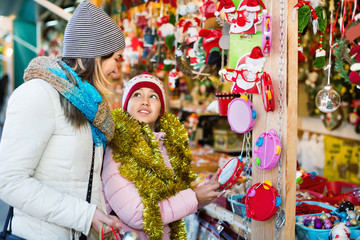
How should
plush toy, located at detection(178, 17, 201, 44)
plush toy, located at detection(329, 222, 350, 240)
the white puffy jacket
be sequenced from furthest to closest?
plush toy, located at detection(178, 17, 201, 44)
plush toy, located at detection(329, 222, 350, 240)
the white puffy jacket

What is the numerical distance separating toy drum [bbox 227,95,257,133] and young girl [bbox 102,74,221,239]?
324mm

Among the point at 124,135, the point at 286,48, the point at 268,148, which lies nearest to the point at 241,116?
the point at 268,148

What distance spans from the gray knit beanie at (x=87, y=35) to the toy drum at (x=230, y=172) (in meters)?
0.70

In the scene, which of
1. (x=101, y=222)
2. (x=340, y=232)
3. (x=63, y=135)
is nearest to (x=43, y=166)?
(x=63, y=135)

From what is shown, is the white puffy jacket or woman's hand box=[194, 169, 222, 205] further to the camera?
woman's hand box=[194, 169, 222, 205]

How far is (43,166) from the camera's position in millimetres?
1142

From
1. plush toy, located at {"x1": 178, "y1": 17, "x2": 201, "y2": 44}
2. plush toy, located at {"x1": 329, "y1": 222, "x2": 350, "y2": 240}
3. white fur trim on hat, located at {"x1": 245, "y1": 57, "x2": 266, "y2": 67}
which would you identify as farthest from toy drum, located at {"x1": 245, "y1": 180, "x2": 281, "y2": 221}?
plush toy, located at {"x1": 178, "y1": 17, "x2": 201, "y2": 44}

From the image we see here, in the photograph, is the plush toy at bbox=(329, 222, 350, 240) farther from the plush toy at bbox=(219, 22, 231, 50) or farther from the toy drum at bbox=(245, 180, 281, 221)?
the plush toy at bbox=(219, 22, 231, 50)

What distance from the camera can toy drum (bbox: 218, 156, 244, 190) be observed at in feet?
4.98

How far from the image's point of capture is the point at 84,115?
122 centimetres

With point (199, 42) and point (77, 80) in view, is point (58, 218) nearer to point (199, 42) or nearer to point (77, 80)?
point (77, 80)

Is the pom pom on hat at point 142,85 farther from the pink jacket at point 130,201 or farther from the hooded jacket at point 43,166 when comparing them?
the hooded jacket at point 43,166

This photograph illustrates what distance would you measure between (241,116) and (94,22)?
0.67m

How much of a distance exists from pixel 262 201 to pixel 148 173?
498mm
